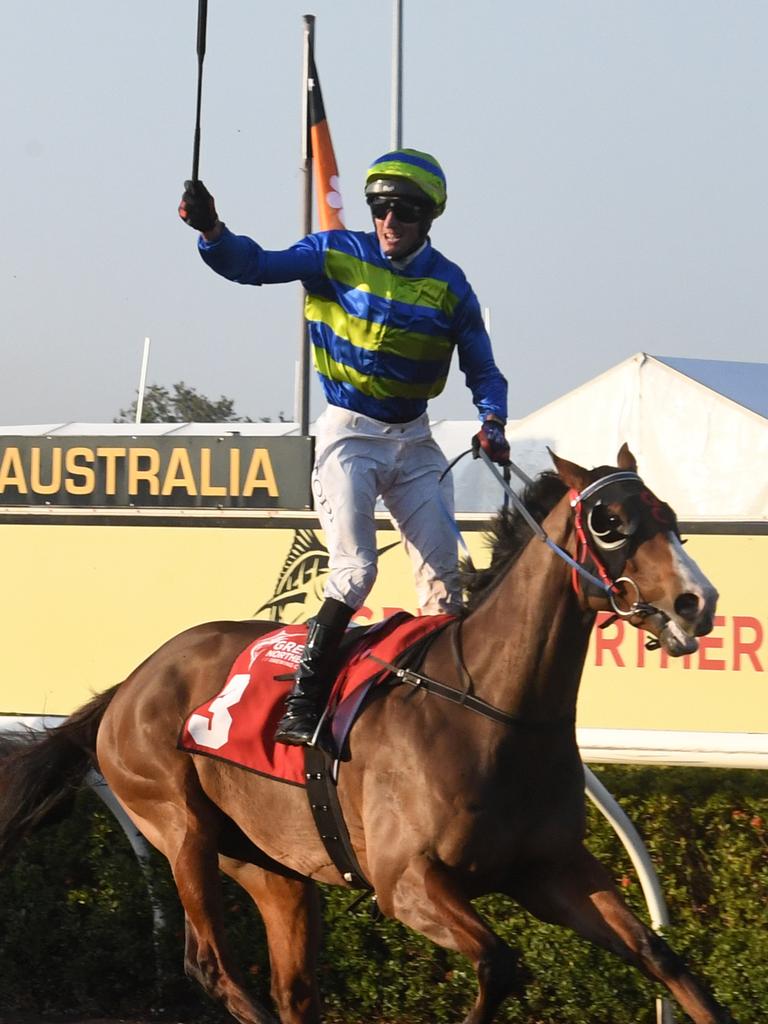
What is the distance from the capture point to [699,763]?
4.39 meters

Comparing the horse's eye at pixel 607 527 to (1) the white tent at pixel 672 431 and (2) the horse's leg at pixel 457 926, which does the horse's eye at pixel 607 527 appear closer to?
(2) the horse's leg at pixel 457 926

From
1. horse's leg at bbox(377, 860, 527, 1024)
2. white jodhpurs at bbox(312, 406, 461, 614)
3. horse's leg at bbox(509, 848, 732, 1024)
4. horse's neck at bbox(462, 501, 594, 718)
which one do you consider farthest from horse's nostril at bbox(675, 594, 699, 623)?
white jodhpurs at bbox(312, 406, 461, 614)

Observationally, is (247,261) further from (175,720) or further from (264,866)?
(264,866)

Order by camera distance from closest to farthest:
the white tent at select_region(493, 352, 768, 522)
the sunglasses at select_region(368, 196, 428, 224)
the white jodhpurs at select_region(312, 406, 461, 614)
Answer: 1. the sunglasses at select_region(368, 196, 428, 224)
2. the white jodhpurs at select_region(312, 406, 461, 614)
3. the white tent at select_region(493, 352, 768, 522)

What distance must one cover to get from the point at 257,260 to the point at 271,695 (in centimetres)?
119

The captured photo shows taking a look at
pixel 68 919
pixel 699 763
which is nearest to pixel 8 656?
pixel 68 919

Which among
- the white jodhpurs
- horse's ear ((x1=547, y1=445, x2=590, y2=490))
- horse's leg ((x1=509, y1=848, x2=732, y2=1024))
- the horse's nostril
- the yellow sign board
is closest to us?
the horse's nostril

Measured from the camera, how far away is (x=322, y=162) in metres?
11.4

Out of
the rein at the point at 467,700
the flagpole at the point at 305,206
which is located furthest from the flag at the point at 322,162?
the rein at the point at 467,700

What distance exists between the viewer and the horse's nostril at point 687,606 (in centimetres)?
319

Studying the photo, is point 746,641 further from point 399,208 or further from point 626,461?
point 399,208

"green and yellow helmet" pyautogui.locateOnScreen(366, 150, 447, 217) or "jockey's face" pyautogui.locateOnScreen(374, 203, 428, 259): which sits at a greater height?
"green and yellow helmet" pyautogui.locateOnScreen(366, 150, 447, 217)

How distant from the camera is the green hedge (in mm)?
4453

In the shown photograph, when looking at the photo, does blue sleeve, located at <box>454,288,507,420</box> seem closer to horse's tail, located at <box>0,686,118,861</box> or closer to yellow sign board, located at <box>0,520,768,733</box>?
yellow sign board, located at <box>0,520,768,733</box>
